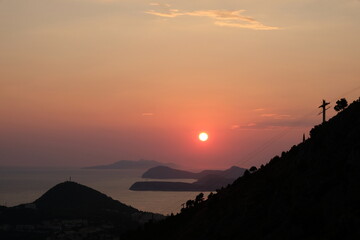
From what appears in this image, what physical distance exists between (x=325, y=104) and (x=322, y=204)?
2504 centimetres

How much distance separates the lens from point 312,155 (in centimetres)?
7869

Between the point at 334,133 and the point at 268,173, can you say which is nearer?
the point at 334,133

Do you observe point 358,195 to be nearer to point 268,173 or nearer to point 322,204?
point 322,204

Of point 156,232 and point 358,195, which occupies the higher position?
point 358,195

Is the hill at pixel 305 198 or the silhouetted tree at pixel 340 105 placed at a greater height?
the silhouetted tree at pixel 340 105

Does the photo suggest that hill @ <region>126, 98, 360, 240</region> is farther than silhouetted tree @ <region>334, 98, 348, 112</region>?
No

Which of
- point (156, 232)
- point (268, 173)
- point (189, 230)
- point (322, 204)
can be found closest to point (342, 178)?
A: point (322, 204)

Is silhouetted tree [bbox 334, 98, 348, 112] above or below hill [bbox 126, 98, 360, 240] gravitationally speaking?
above

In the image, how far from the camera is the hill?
61188mm

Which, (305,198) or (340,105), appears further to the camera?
(340,105)

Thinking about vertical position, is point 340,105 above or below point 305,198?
above

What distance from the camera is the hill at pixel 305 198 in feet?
201

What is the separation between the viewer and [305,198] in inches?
2719

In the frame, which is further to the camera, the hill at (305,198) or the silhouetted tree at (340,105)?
the silhouetted tree at (340,105)
